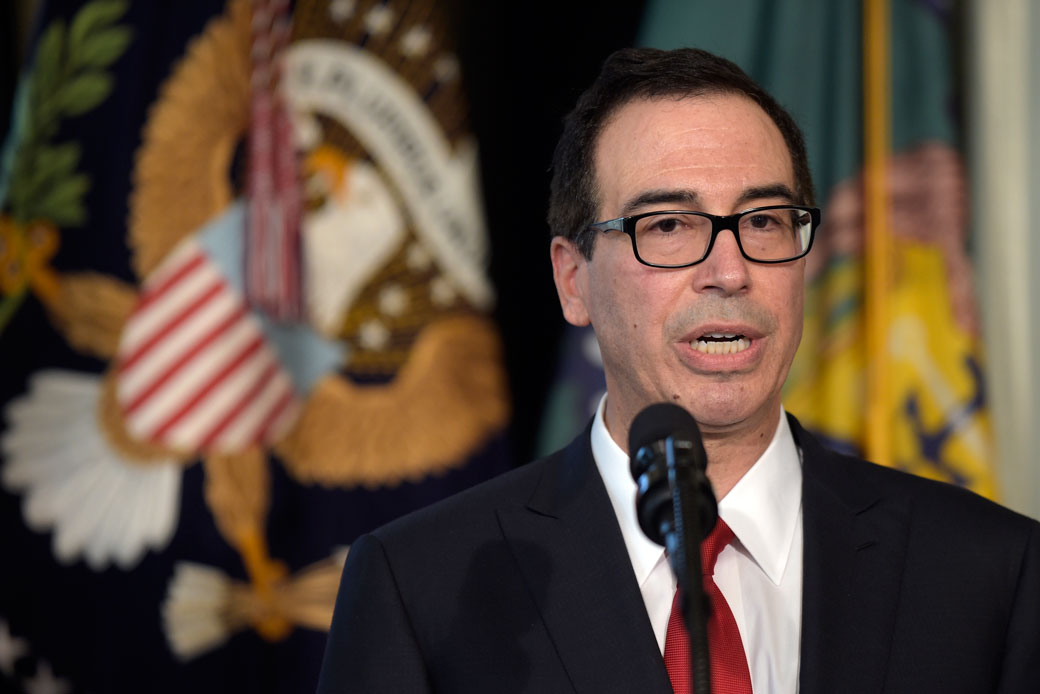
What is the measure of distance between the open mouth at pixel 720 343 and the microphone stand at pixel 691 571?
518 millimetres

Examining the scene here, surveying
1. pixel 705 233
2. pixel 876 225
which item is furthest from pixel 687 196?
pixel 876 225

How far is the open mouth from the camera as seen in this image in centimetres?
150

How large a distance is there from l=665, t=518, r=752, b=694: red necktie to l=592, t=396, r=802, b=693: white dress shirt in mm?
26

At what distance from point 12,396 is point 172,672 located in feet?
2.51

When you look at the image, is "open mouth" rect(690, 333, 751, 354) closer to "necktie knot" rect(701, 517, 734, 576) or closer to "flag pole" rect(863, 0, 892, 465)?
"necktie knot" rect(701, 517, 734, 576)

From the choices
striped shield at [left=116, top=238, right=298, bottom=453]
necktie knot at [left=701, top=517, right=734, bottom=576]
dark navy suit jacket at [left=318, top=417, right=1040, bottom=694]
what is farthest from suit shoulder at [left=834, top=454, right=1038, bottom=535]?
striped shield at [left=116, top=238, right=298, bottom=453]

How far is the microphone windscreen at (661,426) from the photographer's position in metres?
1.07

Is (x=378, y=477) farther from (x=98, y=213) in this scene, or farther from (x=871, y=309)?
(x=871, y=309)

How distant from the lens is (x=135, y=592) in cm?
271

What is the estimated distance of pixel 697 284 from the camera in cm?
151

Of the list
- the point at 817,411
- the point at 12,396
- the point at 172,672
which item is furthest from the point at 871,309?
the point at 12,396

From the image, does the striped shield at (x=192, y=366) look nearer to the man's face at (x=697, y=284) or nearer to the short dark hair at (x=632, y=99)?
the short dark hair at (x=632, y=99)

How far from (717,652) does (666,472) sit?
47cm

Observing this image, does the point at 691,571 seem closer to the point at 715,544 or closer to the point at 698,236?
the point at 715,544
